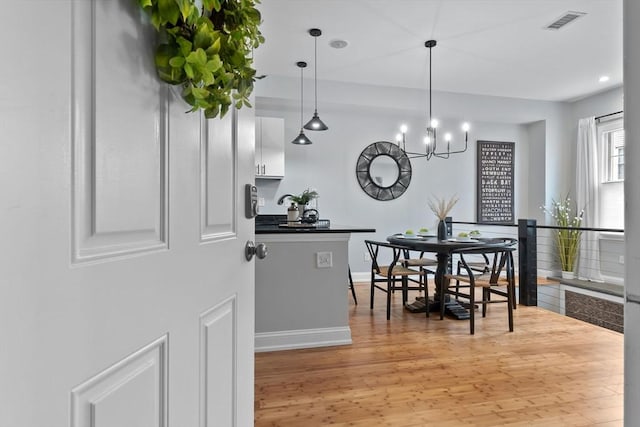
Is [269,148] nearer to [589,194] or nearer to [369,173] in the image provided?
[369,173]

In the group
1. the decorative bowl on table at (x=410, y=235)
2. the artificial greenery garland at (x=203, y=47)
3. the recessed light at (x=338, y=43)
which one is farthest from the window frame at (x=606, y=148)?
the artificial greenery garland at (x=203, y=47)

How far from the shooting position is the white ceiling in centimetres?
319

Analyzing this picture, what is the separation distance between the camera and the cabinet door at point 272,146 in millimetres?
4867

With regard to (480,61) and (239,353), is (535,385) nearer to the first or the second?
(239,353)

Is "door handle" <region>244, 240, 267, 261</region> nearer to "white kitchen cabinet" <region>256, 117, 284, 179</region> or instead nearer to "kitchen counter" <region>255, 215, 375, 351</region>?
"kitchen counter" <region>255, 215, 375, 351</region>

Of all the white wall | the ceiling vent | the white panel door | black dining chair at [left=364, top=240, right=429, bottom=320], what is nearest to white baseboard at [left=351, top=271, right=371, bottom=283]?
the white wall

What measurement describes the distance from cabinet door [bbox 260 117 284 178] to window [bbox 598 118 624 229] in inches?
186

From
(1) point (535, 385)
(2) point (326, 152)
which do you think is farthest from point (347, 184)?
(1) point (535, 385)

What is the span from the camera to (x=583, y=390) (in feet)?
7.00

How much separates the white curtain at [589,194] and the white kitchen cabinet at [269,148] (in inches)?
180

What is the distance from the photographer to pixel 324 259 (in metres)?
2.80

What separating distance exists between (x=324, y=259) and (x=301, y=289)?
290mm

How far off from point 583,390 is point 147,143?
2.65 m

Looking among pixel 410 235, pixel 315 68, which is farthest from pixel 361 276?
pixel 315 68
